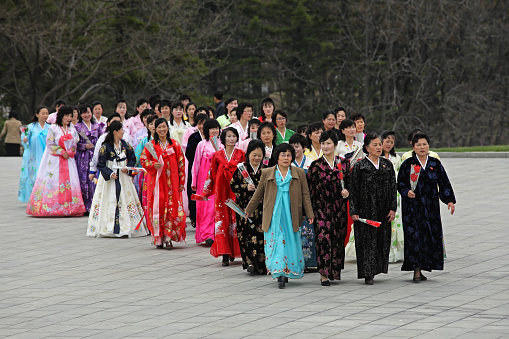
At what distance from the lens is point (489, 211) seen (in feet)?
39.5

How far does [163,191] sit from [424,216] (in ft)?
11.5

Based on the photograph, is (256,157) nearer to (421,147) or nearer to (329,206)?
(329,206)

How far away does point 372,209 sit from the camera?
7.63m

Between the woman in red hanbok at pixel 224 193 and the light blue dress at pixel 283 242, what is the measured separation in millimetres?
977

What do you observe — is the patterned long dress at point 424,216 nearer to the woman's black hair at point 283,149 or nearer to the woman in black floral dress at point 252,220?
the woman's black hair at point 283,149

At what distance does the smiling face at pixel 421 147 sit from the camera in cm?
784

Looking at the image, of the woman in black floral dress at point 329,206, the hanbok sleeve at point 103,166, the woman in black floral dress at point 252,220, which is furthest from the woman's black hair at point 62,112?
the woman in black floral dress at point 329,206

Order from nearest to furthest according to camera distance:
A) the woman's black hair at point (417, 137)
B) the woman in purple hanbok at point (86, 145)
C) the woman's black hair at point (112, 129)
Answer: the woman's black hair at point (417, 137), the woman's black hair at point (112, 129), the woman in purple hanbok at point (86, 145)

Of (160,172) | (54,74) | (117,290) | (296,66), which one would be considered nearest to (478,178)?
(160,172)

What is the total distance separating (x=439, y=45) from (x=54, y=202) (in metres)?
23.7

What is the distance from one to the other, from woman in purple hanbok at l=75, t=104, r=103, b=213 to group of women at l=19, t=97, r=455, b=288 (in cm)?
184

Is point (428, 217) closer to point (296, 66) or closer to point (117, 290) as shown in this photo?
point (117, 290)

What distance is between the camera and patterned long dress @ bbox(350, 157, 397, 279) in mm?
7574

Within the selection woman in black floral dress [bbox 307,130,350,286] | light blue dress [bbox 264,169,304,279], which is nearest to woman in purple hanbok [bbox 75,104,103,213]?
light blue dress [bbox 264,169,304,279]
